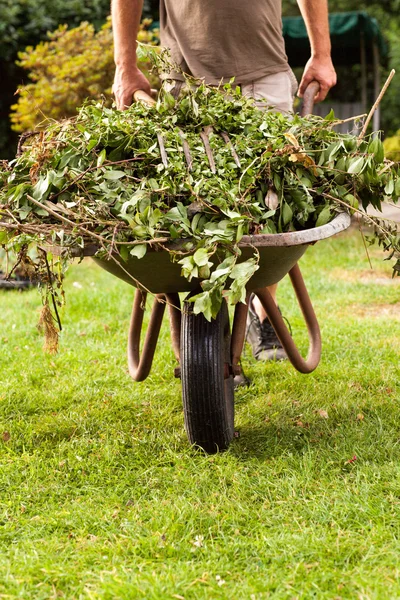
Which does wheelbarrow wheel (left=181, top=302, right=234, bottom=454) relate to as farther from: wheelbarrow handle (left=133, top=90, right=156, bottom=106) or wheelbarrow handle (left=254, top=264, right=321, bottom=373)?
wheelbarrow handle (left=133, top=90, right=156, bottom=106)

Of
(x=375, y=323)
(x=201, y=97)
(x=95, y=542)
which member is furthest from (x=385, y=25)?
(x=95, y=542)

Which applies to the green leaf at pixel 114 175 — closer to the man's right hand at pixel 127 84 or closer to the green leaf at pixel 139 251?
the green leaf at pixel 139 251

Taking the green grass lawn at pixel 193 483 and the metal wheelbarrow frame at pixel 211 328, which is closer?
the green grass lawn at pixel 193 483

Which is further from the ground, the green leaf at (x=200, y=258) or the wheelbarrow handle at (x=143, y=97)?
the wheelbarrow handle at (x=143, y=97)

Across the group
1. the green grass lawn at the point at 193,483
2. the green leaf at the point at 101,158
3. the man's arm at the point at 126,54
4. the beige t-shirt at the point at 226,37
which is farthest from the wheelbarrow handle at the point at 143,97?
the green grass lawn at the point at 193,483

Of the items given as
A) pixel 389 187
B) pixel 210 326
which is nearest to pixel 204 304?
pixel 210 326

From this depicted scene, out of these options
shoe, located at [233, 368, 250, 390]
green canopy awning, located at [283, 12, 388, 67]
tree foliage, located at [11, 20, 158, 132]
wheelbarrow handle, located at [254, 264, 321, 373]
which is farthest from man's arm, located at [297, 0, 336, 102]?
green canopy awning, located at [283, 12, 388, 67]

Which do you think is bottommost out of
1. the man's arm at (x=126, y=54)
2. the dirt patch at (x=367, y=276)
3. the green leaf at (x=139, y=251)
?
the dirt patch at (x=367, y=276)

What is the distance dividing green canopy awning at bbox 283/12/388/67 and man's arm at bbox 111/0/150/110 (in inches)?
273

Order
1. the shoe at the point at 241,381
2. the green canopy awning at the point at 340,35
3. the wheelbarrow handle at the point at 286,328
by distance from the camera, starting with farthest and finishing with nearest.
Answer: the green canopy awning at the point at 340,35 < the shoe at the point at 241,381 < the wheelbarrow handle at the point at 286,328

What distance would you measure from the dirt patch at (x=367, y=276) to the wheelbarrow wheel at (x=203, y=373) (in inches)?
129

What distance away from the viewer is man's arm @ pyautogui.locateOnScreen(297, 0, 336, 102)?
3.41 meters

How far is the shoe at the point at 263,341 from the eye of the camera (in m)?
3.87

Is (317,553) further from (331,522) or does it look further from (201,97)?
(201,97)
